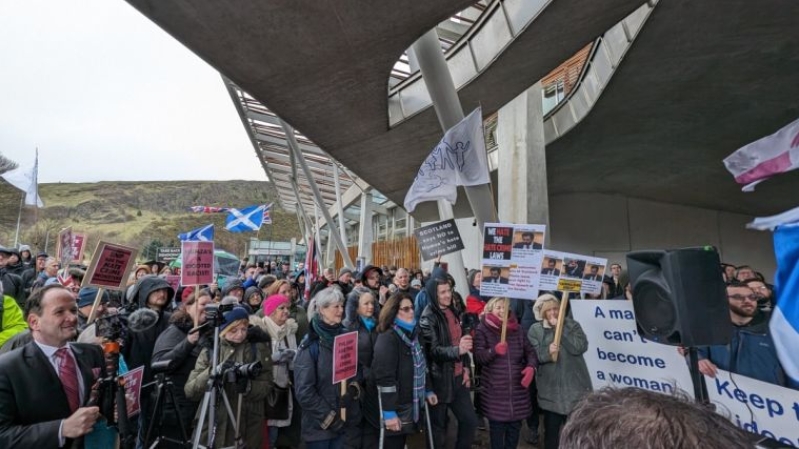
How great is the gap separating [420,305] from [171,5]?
442 cm

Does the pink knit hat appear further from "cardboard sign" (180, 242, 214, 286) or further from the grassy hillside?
the grassy hillside

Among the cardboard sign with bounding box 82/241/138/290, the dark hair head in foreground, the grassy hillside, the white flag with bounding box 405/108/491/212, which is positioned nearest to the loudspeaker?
the dark hair head in foreground

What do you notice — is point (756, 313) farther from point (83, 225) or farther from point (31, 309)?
point (83, 225)

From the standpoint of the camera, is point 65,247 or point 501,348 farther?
point 65,247

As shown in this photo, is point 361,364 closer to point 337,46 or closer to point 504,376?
point 504,376

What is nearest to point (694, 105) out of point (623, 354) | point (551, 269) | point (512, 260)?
point (551, 269)

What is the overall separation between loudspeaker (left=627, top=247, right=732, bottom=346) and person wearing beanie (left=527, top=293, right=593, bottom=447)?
1.88m

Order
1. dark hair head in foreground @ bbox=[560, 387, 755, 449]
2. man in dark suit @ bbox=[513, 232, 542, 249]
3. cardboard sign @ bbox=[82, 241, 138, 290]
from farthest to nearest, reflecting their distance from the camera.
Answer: man in dark suit @ bbox=[513, 232, 542, 249], cardboard sign @ bbox=[82, 241, 138, 290], dark hair head in foreground @ bbox=[560, 387, 755, 449]

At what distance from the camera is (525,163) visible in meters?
8.70

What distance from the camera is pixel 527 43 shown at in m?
5.64

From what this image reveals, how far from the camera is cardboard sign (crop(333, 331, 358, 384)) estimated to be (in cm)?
335

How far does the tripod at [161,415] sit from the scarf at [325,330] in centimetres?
126

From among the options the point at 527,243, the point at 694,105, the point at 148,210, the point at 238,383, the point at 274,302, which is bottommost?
the point at 238,383

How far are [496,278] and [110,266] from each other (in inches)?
152
